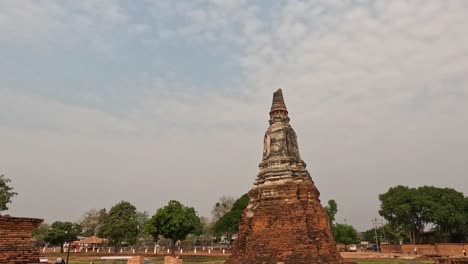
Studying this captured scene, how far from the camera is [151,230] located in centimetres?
4262

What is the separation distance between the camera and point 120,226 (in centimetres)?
5016

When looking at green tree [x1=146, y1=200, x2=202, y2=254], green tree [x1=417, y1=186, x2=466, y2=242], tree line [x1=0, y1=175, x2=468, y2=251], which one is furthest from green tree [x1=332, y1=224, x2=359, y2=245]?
green tree [x1=146, y1=200, x2=202, y2=254]

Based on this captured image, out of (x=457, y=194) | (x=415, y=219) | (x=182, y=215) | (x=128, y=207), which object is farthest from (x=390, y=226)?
(x=128, y=207)

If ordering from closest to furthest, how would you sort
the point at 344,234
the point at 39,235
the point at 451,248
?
the point at 451,248
the point at 344,234
the point at 39,235

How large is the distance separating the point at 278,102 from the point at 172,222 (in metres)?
21.6

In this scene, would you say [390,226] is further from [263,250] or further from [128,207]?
[263,250]

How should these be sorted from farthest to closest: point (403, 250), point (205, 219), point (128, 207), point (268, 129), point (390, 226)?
point (205, 219), point (390, 226), point (128, 207), point (403, 250), point (268, 129)

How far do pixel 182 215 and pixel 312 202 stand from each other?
75.5 ft

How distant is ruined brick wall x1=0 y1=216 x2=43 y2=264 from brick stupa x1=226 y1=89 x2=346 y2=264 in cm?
1425

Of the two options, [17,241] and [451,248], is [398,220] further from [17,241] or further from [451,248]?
[17,241]

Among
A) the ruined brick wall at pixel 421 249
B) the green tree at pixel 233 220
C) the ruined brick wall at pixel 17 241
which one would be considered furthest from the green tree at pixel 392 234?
the ruined brick wall at pixel 17 241

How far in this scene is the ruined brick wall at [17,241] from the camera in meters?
8.23

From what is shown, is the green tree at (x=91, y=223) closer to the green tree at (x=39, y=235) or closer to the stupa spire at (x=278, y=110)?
the green tree at (x=39, y=235)

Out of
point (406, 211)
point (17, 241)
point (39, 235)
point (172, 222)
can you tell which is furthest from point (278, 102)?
point (39, 235)
